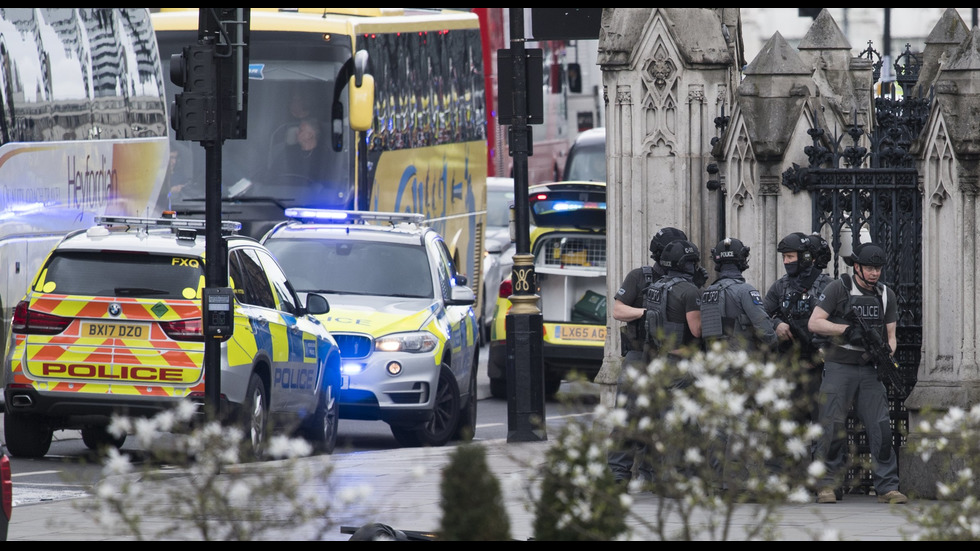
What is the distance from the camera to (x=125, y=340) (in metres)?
13.2

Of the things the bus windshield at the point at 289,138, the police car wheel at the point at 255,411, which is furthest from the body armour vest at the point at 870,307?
A: the bus windshield at the point at 289,138

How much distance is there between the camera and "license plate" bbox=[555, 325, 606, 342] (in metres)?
19.4

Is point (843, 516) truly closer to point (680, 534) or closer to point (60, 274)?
point (680, 534)

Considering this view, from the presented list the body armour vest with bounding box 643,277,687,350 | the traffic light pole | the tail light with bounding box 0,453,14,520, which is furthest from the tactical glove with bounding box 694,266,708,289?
the tail light with bounding box 0,453,14,520

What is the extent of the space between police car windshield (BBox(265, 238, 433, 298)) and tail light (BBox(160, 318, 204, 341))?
3.33 m

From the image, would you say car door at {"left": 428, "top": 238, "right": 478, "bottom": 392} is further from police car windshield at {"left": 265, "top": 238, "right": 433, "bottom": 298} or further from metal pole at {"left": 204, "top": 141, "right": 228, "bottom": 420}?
metal pole at {"left": 204, "top": 141, "right": 228, "bottom": 420}

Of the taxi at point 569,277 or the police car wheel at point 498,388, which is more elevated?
the taxi at point 569,277

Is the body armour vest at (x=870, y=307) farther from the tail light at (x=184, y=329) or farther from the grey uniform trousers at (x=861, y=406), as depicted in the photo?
the tail light at (x=184, y=329)

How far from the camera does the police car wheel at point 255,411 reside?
13352 millimetres

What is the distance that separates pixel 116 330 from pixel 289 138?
8347mm

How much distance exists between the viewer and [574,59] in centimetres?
5334

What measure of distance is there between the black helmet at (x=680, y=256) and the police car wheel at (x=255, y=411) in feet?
11.6

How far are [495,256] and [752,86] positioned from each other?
15.8 meters

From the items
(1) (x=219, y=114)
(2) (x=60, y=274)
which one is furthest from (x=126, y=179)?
(1) (x=219, y=114)
